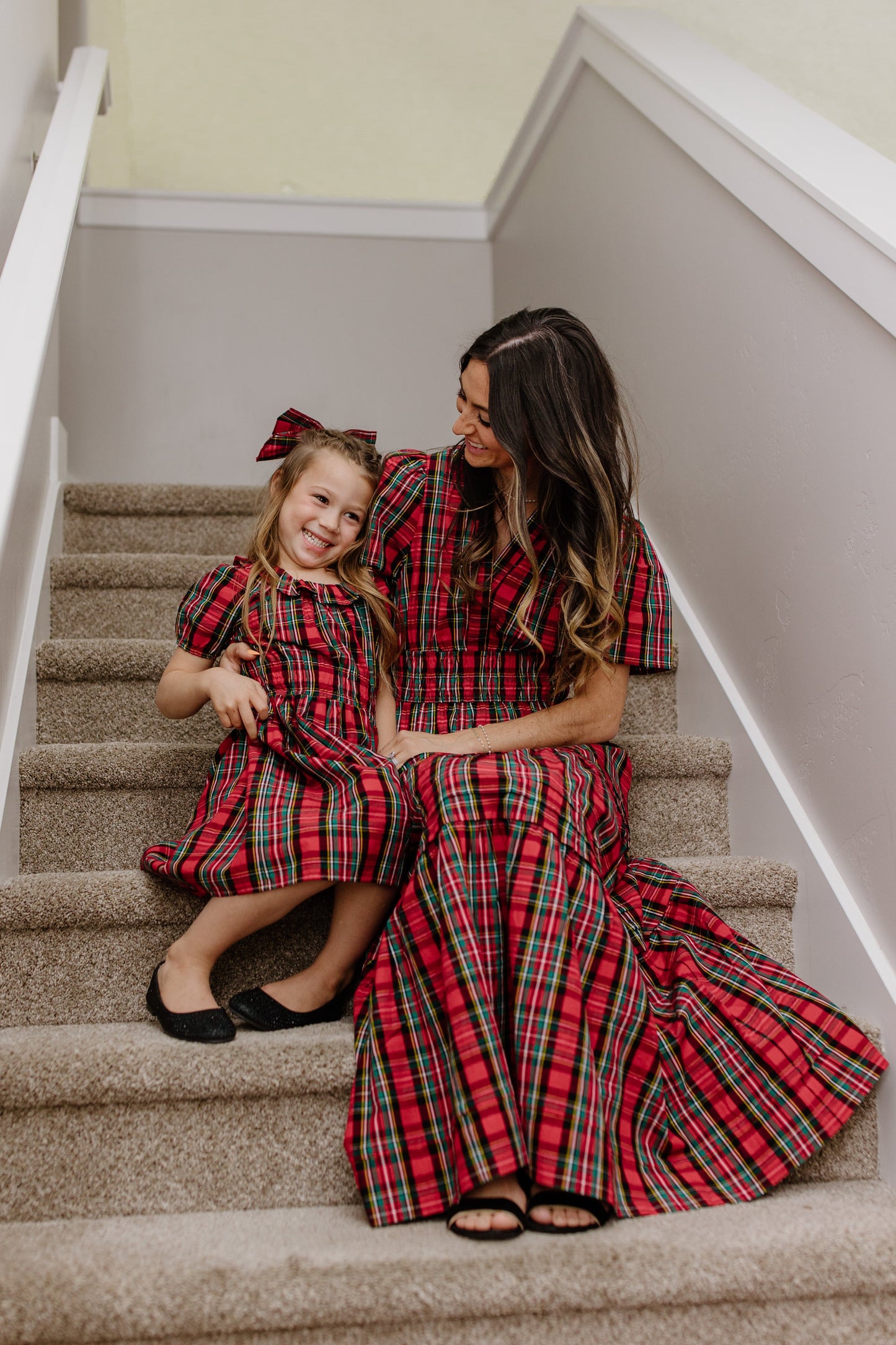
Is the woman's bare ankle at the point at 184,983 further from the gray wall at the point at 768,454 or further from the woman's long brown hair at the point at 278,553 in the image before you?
the gray wall at the point at 768,454

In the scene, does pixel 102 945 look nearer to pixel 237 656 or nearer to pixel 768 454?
pixel 237 656

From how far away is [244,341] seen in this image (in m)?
3.02

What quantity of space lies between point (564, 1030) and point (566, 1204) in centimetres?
15

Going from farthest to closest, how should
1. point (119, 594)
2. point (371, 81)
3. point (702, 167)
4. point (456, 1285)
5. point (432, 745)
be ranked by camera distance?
1. point (371, 81)
2. point (119, 594)
3. point (702, 167)
4. point (432, 745)
5. point (456, 1285)

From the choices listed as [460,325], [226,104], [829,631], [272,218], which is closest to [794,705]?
[829,631]

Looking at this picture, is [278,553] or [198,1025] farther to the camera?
[278,553]

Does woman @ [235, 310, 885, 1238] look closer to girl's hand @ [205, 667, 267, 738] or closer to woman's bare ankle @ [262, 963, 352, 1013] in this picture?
woman's bare ankle @ [262, 963, 352, 1013]

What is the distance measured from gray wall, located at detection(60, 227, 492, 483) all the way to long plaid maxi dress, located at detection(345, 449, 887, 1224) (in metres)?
2.02

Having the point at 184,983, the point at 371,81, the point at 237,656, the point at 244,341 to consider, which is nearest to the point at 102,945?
the point at 184,983

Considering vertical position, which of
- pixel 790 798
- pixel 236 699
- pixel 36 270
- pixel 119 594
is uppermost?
pixel 36 270

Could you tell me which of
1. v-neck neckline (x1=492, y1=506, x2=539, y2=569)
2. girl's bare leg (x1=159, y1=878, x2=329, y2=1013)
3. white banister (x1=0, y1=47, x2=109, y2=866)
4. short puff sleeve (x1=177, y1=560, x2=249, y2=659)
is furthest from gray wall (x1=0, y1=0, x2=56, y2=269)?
girl's bare leg (x1=159, y1=878, x2=329, y2=1013)

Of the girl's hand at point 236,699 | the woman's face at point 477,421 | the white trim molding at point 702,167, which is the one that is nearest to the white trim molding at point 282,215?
the white trim molding at point 702,167

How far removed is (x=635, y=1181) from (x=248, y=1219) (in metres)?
0.37

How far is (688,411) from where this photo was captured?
1.81 meters
